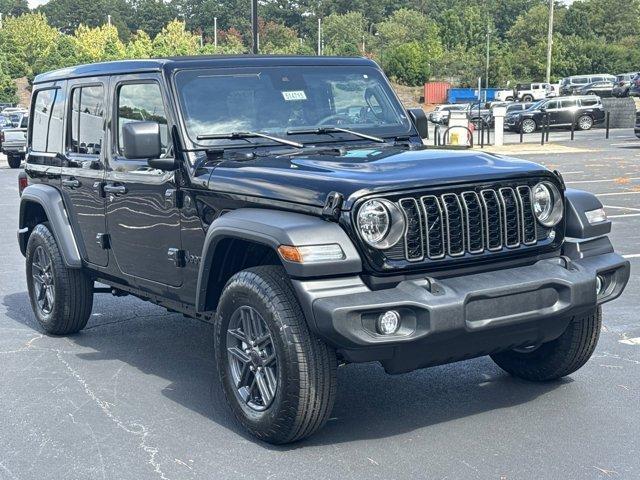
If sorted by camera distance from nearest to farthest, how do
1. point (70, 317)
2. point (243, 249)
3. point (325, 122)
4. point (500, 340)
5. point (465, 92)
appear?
point (500, 340), point (243, 249), point (325, 122), point (70, 317), point (465, 92)

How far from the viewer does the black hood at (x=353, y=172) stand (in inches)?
186

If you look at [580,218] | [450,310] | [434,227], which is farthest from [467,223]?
[580,218]

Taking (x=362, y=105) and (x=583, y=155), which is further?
(x=583, y=155)

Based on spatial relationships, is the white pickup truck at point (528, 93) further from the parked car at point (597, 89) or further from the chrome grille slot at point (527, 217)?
the chrome grille slot at point (527, 217)

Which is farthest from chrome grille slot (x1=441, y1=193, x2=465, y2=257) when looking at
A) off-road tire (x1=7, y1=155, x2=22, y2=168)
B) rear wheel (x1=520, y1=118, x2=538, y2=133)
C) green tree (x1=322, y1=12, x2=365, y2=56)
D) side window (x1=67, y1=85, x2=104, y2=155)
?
green tree (x1=322, y1=12, x2=365, y2=56)

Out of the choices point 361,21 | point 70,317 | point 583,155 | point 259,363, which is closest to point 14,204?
point 70,317

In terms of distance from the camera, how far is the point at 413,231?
4750 mm

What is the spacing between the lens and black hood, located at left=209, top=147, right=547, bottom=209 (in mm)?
4723

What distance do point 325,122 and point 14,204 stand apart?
43.2 feet

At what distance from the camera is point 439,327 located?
453 centimetres

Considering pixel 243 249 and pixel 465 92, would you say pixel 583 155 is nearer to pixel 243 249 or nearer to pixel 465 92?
pixel 243 249

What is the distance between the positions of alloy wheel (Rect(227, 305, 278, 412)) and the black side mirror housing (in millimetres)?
1146

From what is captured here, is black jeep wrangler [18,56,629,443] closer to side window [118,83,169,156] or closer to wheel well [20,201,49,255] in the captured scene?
side window [118,83,169,156]

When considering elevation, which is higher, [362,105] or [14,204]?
[362,105]
